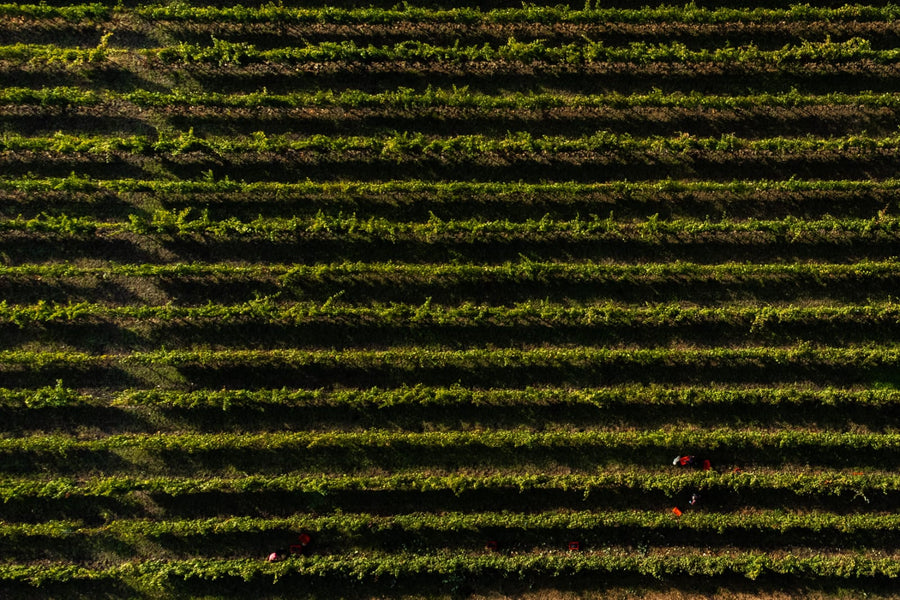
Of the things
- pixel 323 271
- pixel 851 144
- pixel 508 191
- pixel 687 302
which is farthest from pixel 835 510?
pixel 323 271

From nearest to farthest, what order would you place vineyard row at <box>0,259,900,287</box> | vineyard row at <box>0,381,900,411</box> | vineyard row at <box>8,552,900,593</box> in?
vineyard row at <box>8,552,900,593</box> < vineyard row at <box>0,381,900,411</box> < vineyard row at <box>0,259,900,287</box>

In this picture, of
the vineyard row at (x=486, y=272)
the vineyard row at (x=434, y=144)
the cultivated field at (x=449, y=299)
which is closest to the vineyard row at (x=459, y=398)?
the cultivated field at (x=449, y=299)

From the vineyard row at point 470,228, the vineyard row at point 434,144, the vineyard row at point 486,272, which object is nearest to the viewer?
the vineyard row at point 486,272

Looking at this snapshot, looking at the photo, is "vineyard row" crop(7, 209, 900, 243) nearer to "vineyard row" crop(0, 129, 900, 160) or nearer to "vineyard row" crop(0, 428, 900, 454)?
"vineyard row" crop(0, 129, 900, 160)

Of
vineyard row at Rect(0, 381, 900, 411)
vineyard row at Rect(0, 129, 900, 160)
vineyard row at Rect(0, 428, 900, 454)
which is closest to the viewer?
vineyard row at Rect(0, 428, 900, 454)

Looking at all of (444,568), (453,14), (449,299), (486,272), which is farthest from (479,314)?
(453,14)

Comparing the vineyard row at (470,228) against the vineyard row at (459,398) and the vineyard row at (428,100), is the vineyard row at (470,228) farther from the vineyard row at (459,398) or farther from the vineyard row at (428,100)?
the vineyard row at (459,398)

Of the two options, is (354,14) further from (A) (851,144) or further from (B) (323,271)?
(A) (851,144)

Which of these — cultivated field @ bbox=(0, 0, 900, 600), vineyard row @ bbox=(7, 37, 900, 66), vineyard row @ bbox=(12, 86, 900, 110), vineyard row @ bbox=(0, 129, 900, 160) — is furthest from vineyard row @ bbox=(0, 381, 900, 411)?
vineyard row @ bbox=(7, 37, 900, 66)

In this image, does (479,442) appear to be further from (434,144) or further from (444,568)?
(434,144)
